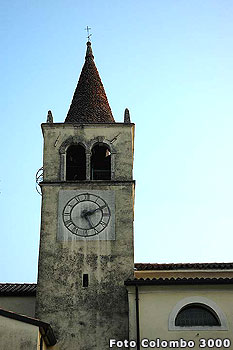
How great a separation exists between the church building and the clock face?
33mm

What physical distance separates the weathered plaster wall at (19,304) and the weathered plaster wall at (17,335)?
453 centimetres

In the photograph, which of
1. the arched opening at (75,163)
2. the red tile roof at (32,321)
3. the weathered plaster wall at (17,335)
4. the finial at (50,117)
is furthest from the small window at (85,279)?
the finial at (50,117)

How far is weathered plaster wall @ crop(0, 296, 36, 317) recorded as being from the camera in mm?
20562

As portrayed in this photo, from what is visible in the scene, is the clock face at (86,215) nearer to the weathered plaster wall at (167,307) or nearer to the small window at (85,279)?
the small window at (85,279)

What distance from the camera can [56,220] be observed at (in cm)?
2091

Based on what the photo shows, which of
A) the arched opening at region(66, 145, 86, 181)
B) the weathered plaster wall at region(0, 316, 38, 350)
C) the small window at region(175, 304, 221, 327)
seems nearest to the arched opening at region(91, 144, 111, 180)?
the arched opening at region(66, 145, 86, 181)

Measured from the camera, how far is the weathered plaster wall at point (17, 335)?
15844 millimetres

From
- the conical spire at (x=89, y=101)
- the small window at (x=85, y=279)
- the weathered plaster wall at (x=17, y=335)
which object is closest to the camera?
the weathered plaster wall at (x=17, y=335)

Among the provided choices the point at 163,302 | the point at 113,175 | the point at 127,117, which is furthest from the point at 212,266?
the point at 127,117

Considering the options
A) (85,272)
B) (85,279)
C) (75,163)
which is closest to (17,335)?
(85,279)

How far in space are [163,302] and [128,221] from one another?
3157 mm

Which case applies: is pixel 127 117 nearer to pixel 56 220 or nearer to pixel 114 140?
pixel 114 140

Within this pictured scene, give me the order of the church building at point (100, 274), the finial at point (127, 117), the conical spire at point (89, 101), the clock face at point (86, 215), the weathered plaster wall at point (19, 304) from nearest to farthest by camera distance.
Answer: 1. the church building at point (100, 274)
2. the weathered plaster wall at point (19, 304)
3. the clock face at point (86, 215)
4. the finial at point (127, 117)
5. the conical spire at point (89, 101)

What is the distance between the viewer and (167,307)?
62.1 feet
